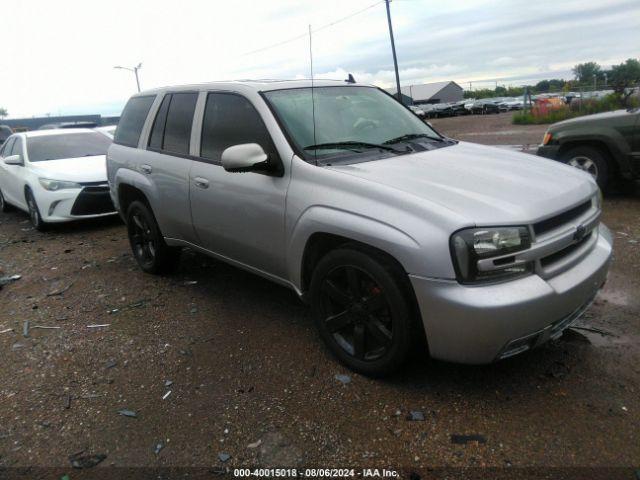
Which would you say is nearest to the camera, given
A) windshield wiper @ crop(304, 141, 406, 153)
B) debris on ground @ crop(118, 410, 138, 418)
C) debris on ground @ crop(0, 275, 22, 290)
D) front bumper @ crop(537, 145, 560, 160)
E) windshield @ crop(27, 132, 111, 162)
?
debris on ground @ crop(118, 410, 138, 418)

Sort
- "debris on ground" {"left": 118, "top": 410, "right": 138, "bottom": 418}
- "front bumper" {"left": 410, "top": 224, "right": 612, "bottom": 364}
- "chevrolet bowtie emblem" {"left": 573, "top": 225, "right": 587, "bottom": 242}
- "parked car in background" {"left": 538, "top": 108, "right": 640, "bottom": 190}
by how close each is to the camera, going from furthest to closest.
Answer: "parked car in background" {"left": 538, "top": 108, "right": 640, "bottom": 190} → "debris on ground" {"left": 118, "top": 410, "right": 138, "bottom": 418} → "chevrolet bowtie emblem" {"left": 573, "top": 225, "right": 587, "bottom": 242} → "front bumper" {"left": 410, "top": 224, "right": 612, "bottom": 364}

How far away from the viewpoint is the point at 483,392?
305 cm

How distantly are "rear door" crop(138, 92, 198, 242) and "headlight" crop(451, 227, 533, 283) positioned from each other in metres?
2.55

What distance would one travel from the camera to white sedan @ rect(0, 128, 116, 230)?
7863mm

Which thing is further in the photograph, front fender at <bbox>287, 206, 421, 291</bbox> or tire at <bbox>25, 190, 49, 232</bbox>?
tire at <bbox>25, 190, 49, 232</bbox>

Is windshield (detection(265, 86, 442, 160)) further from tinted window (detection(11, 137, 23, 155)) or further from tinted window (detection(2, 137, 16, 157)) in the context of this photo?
tinted window (detection(2, 137, 16, 157))

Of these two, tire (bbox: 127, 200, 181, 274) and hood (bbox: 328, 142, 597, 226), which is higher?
hood (bbox: 328, 142, 597, 226)

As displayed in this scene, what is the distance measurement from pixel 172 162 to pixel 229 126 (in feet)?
2.61

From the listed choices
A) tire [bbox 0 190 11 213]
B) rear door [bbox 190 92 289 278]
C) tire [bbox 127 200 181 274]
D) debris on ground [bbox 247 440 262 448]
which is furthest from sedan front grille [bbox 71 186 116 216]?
debris on ground [bbox 247 440 262 448]

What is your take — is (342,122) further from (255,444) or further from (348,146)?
(255,444)

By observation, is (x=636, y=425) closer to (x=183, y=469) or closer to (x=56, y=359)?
(x=183, y=469)

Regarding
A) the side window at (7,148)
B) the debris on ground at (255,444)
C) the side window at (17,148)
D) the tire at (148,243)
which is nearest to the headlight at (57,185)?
the side window at (17,148)

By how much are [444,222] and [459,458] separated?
114cm

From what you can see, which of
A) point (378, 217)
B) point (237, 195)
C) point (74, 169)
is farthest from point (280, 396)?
point (74, 169)
